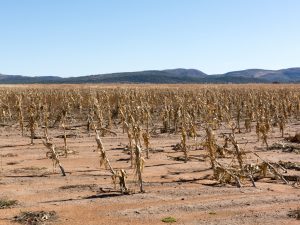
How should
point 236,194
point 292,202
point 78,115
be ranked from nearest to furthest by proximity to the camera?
point 292,202, point 236,194, point 78,115

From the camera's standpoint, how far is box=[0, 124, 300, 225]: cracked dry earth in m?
8.84

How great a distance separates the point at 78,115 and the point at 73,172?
16.9 meters

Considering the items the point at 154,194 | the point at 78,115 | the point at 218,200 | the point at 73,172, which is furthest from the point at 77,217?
the point at 78,115

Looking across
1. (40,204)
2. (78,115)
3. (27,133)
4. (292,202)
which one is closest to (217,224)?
(292,202)

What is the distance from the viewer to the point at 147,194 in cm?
1030

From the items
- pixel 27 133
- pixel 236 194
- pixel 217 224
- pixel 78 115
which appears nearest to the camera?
pixel 217 224

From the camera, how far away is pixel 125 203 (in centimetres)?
970

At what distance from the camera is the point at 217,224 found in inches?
329

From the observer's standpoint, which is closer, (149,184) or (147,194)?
(147,194)

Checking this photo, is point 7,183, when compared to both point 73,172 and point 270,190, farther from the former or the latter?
point 270,190

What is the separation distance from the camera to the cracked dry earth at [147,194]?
884 centimetres

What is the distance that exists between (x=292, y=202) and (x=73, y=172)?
577 centimetres

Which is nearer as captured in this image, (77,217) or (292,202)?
(77,217)

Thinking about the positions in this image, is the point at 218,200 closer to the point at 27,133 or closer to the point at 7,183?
the point at 7,183
